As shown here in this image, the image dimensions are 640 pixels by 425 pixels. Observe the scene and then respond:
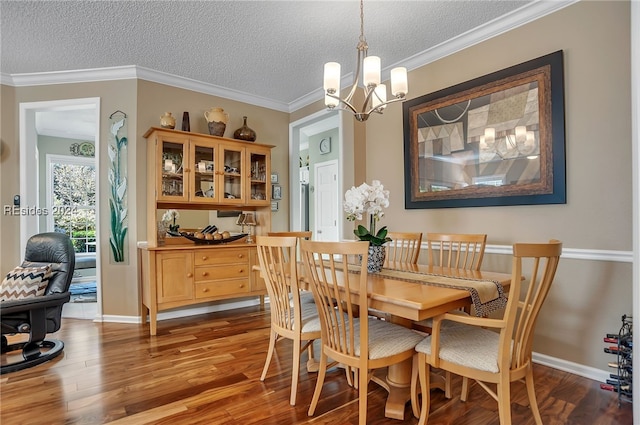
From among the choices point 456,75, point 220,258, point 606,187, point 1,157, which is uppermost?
point 456,75

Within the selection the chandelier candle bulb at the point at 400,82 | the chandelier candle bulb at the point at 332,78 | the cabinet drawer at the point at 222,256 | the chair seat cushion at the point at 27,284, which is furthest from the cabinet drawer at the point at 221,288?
the chandelier candle bulb at the point at 400,82

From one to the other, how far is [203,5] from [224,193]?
1.88 meters

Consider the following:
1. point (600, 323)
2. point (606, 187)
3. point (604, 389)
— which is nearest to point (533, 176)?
point (606, 187)

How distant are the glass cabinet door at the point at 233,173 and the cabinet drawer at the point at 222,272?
2.44 ft

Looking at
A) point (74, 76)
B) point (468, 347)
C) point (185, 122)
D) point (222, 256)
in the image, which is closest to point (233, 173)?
point (185, 122)

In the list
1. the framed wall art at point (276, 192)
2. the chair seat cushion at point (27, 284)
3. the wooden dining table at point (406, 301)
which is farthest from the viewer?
the framed wall art at point (276, 192)

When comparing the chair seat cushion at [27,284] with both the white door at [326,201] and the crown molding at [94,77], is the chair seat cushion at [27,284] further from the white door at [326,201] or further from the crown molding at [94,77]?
the white door at [326,201]

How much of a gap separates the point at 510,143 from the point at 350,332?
6.55 feet

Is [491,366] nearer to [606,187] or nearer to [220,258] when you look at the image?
[606,187]

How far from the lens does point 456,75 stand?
3.09 m

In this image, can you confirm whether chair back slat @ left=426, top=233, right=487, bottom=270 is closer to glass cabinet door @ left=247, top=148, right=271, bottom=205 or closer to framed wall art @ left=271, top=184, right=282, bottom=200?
glass cabinet door @ left=247, top=148, right=271, bottom=205

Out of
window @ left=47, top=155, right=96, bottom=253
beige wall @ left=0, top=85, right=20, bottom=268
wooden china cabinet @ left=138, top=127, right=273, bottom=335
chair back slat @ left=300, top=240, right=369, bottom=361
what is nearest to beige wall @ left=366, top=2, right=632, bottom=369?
chair back slat @ left=300, top=240, right=369, bottom=361

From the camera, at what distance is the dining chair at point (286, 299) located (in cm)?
198

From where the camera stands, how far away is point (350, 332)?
1.68 meters
